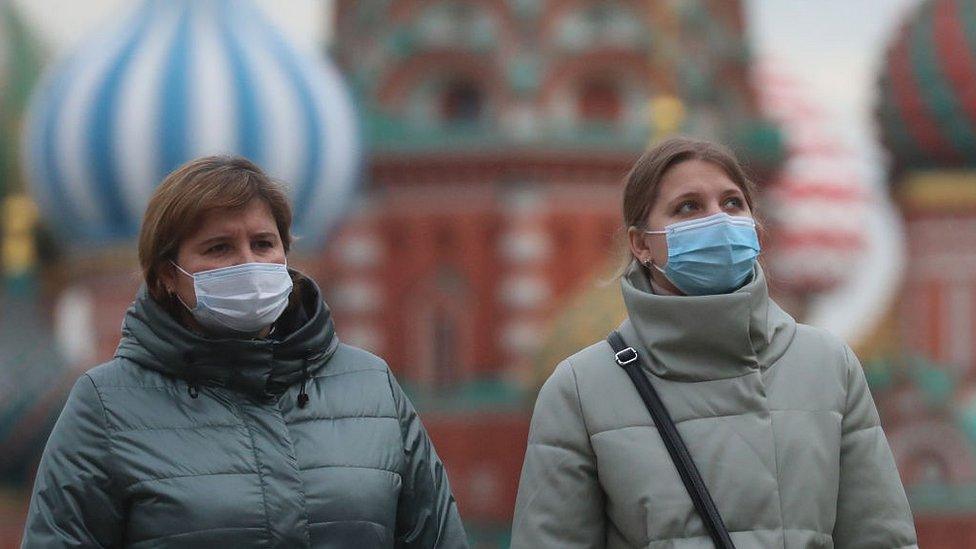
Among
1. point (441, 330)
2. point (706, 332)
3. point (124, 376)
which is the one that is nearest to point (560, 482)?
point (706, 332)

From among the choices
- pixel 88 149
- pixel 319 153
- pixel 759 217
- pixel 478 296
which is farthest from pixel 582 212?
pixel 759 217

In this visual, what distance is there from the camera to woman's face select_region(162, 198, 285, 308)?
3.85 m

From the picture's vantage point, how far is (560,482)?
383 centimetres

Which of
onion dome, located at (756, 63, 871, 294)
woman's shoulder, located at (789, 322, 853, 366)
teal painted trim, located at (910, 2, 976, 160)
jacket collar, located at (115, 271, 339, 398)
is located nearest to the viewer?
jacket collar, located at (115, 271, 339, 398)

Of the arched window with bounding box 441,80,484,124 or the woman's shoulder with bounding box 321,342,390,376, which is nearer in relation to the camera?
the woman's shoulder with bounding box 321,342,390,376

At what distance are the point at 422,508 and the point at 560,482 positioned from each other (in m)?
0.23

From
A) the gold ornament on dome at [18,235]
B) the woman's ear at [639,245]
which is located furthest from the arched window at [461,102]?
the woman's ear at [639,245]

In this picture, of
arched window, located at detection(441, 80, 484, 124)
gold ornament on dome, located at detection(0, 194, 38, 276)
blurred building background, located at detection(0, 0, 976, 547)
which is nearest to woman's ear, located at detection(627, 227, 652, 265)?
blurred building background, located at detection(0, 0, 976, 547)

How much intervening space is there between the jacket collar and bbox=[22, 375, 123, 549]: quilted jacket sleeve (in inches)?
5.3

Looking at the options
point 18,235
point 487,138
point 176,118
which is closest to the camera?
point 176,118

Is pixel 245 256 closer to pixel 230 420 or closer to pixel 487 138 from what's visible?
pixel 230 420

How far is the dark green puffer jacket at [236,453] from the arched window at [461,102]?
65.1ft

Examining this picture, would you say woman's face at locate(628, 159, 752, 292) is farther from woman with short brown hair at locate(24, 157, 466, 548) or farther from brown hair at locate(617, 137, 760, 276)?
woman with short brown hair at locate(24, 157, 466, 548)

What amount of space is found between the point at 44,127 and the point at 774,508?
18633 mm
